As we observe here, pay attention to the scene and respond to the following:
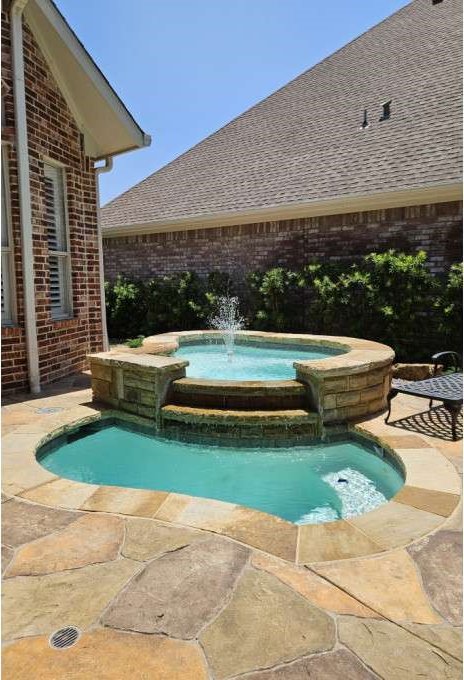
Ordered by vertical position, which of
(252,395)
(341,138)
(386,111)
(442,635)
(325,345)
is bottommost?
(442,635)

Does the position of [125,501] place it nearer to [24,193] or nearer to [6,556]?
[6,556]

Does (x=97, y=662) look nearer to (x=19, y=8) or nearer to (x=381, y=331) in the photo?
(x=19, y=8)

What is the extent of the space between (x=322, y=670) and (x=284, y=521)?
1.06 meters

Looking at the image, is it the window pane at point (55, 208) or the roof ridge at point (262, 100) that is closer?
Result: the window pane at point (55, 208)

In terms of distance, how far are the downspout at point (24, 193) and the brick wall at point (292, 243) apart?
20.5 feet

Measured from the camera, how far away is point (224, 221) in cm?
1134

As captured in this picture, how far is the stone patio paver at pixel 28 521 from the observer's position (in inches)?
98.3

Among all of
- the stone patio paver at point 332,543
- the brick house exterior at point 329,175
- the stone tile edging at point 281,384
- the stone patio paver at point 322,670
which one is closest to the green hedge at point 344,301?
the brick house exterior at point 329,175

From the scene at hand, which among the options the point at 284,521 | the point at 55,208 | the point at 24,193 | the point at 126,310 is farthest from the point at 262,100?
the point at 284,521

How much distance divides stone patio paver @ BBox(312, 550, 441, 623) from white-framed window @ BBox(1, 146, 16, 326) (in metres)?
4.98

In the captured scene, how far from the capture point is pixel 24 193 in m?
5.52

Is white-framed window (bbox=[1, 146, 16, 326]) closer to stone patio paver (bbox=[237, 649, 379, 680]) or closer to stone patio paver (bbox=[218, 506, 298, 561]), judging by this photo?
stone patio paver (bbox=[218, 506, 298, 561])

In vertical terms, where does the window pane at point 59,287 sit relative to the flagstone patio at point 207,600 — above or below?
above

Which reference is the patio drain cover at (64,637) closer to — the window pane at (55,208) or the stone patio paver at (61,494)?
the stone patio paver at (61,494)
